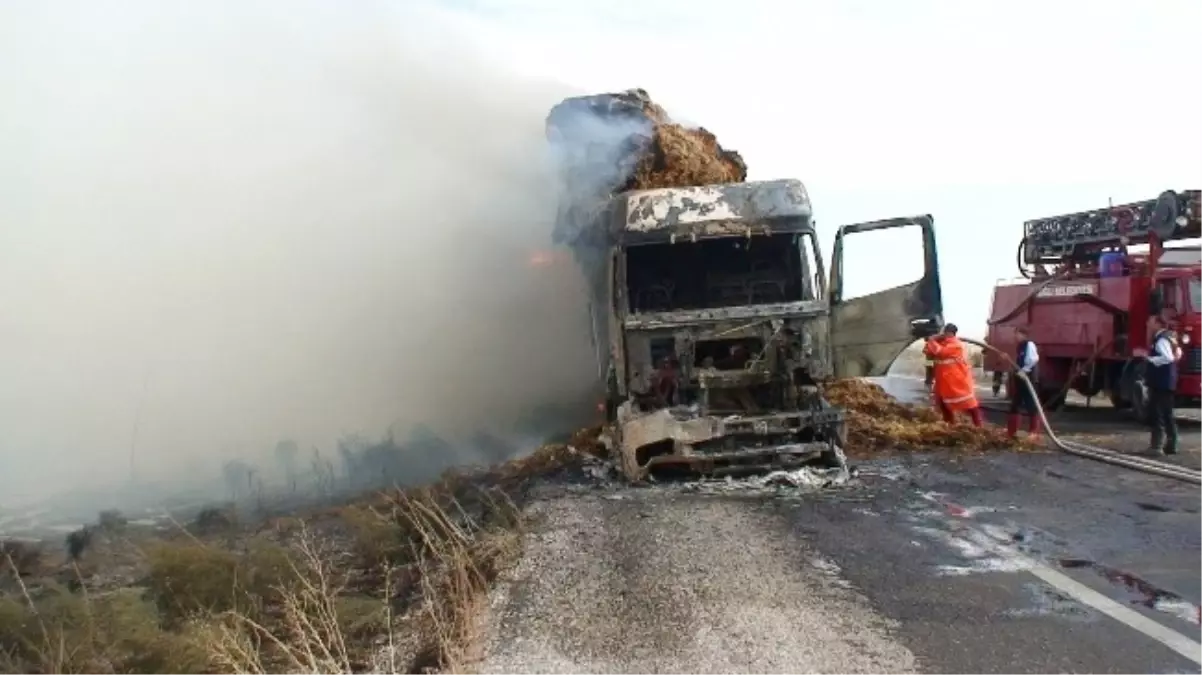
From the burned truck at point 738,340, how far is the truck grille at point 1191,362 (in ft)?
24.3

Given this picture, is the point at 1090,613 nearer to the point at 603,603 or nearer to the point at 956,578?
the point at 956,578

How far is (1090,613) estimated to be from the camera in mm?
5480

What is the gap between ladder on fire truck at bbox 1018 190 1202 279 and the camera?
1593 centimetres

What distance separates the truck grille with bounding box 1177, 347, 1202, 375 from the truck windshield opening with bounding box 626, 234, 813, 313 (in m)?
7.67

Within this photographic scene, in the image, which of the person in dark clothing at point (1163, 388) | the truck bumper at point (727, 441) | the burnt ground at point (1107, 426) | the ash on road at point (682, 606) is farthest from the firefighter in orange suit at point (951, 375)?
the ash on road at point (682, 606)

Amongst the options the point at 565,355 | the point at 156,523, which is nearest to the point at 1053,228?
the point at 565,355

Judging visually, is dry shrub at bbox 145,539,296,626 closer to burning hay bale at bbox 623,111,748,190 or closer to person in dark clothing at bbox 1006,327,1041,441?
burning hay bale at bbox 623,111,748,190

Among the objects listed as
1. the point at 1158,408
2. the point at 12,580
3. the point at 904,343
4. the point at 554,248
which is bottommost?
the point at 12,580

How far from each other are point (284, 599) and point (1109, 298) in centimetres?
1407

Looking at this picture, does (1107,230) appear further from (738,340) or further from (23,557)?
(23,557)

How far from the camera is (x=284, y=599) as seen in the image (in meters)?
7.03

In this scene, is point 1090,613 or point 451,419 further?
point 451,419

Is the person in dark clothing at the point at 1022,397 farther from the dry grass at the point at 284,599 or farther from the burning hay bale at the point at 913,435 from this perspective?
the dry grass at the point at 284,599

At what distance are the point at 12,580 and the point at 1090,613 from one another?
9579 mm
